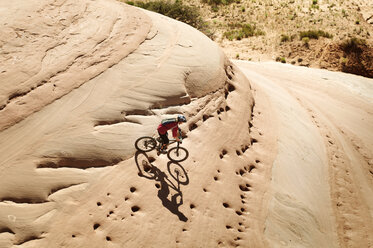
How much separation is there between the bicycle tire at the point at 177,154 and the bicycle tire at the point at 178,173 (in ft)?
0.49

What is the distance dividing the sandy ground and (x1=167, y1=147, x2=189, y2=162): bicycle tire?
0.60 ft

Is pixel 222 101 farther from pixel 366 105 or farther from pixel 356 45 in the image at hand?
pixel 356 45

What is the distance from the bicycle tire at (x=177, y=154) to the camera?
6.48m

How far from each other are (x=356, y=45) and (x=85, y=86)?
19729 millimetres

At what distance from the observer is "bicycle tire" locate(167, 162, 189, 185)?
6.21 metres

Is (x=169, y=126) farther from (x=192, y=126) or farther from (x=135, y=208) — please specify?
(x=135, y=208)

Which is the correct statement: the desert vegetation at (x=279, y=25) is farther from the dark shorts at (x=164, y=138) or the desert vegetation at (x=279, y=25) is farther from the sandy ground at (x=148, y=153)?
the dark shorts at (x=164, y=138)

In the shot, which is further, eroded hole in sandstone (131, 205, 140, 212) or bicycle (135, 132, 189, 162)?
bicycle (135, 132, 189, 162)

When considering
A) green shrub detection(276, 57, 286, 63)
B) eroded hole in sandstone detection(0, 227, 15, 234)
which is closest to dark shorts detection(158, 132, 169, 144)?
eroded hole in sandstone detection(0, 227, 15, 234)

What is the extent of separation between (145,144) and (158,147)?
1.09ft

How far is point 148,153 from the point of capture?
6363mm

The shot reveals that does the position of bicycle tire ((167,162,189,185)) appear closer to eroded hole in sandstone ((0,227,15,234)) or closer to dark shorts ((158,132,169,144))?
dark shorts ((158,132,169,144))

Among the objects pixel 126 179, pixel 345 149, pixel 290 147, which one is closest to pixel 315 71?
pixel 345 149

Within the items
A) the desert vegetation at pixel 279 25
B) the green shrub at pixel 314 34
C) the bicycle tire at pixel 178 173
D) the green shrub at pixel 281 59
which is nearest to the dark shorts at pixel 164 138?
the bicycle tire at pixel 178 173
